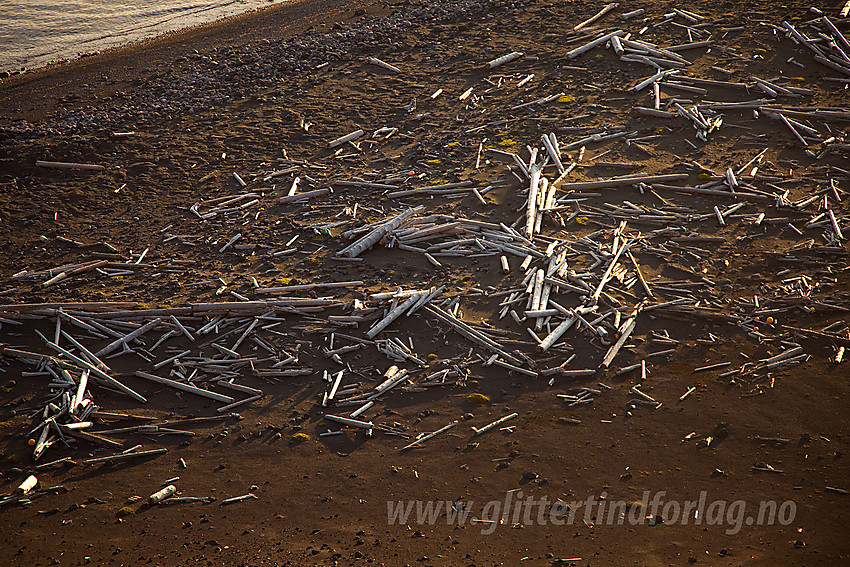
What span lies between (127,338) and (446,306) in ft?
11.9

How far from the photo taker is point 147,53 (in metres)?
14.6

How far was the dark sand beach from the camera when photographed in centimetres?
492

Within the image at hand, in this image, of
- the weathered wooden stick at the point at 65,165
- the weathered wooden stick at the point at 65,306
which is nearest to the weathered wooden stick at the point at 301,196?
the weathered wooden stick at the point at 65,306

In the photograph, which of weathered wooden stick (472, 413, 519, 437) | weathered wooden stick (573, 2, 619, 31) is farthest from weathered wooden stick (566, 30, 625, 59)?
weathered wooden stick (472, 413, 519, 437)

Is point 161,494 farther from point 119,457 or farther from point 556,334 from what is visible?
point 556,334

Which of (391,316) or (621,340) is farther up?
(391,316)

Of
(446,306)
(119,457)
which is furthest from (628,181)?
(119,457)

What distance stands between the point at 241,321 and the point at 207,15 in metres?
14.6

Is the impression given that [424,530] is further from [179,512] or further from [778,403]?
[778,403]

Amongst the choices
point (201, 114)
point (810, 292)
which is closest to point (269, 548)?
point (810, 292)

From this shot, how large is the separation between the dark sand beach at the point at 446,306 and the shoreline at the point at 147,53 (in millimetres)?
223

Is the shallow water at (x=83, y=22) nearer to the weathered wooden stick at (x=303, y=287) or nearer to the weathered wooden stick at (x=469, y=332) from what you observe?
the weathered wooden stick at (x=303, y=287)

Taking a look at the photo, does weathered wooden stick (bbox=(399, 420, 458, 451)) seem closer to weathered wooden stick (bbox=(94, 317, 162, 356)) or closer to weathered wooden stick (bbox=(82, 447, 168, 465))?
weathered wooden stick (bbox=(82, 447, 168, 465))

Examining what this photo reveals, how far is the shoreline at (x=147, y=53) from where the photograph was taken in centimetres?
1279
